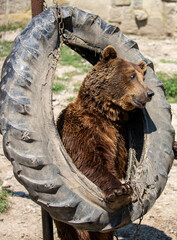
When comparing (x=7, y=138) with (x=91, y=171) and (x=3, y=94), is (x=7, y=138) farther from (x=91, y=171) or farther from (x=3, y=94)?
(x=91, y=171)

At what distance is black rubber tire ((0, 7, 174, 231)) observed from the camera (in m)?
3.18

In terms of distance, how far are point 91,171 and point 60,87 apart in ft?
16.7

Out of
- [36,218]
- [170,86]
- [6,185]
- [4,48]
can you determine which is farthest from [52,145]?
[4,48]

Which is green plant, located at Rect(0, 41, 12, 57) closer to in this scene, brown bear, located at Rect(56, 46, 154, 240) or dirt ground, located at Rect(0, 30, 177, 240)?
dirt ground, located at Rect(0, 30, 177, 240)

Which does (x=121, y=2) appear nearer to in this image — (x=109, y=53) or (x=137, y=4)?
(x=137, y=4)

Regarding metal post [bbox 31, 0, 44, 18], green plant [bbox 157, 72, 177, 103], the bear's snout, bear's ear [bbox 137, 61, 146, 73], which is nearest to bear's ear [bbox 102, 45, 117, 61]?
bear's ear [bbox 137, 61, 146, 73]

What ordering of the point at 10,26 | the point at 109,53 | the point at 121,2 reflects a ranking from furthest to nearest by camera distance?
the point at 121,2
the point at 10,26
the point at 109,53

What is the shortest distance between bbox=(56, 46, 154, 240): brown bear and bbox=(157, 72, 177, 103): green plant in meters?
4.51

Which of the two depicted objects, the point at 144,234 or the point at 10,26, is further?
the point at 10,26

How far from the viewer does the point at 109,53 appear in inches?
168

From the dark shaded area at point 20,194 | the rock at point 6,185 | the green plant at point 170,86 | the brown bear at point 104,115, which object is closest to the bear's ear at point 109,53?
the brown bear at point 104,115

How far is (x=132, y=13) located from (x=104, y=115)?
25.9 ft

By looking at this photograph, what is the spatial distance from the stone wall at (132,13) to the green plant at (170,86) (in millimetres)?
2618

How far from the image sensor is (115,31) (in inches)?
175
